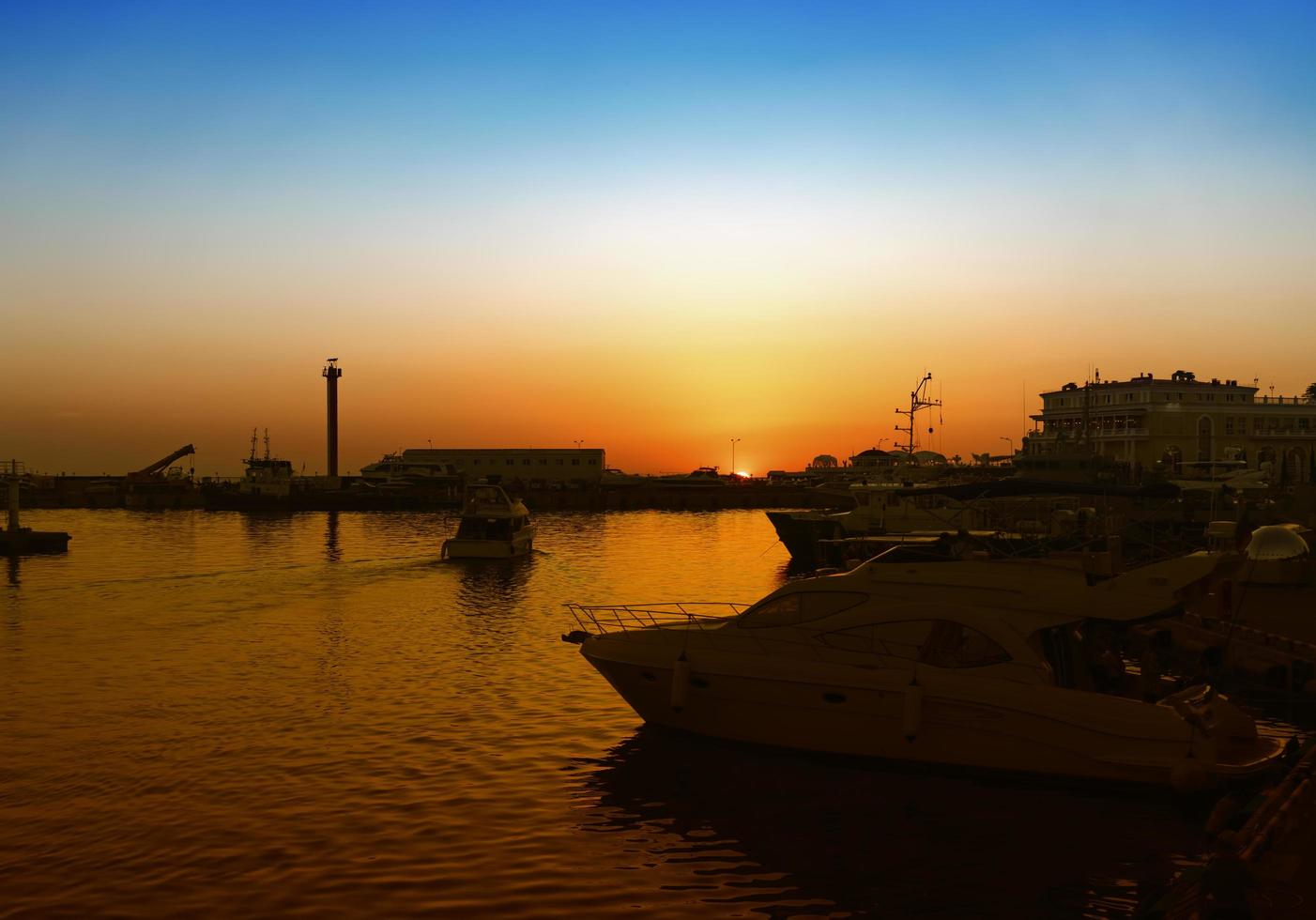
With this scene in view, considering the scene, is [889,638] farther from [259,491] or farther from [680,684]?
[259,491]

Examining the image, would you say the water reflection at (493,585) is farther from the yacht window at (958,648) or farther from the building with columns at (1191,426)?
the building with columns at (1191,426)

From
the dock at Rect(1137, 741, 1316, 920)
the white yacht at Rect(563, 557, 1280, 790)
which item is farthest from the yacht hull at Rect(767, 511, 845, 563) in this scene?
the dock at Rect(1137, 741, 1316, 920)

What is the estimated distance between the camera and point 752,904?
11.6 m

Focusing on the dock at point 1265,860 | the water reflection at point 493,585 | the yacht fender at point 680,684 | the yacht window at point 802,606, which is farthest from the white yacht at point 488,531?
the dock at point 1265,860

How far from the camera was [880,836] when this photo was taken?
13477 millimetres

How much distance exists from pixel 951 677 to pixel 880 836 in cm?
251

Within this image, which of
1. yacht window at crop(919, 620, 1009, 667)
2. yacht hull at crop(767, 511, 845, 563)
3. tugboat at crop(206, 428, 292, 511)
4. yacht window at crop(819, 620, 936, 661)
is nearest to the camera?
yacht window at crop(919, 620, 1009, 667)

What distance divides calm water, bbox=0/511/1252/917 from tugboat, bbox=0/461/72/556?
36363mm

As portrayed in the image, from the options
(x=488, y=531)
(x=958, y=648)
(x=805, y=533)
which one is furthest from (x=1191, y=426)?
(x=958, y=648)

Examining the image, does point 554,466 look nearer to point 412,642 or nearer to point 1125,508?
point 1125,508

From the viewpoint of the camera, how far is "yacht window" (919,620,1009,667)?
14.8m

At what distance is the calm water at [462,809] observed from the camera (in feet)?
38.9

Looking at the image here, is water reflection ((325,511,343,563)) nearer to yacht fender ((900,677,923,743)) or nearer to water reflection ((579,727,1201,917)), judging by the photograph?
water reflection ((579,727,1201,917))

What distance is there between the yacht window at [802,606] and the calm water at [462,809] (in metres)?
2.14
